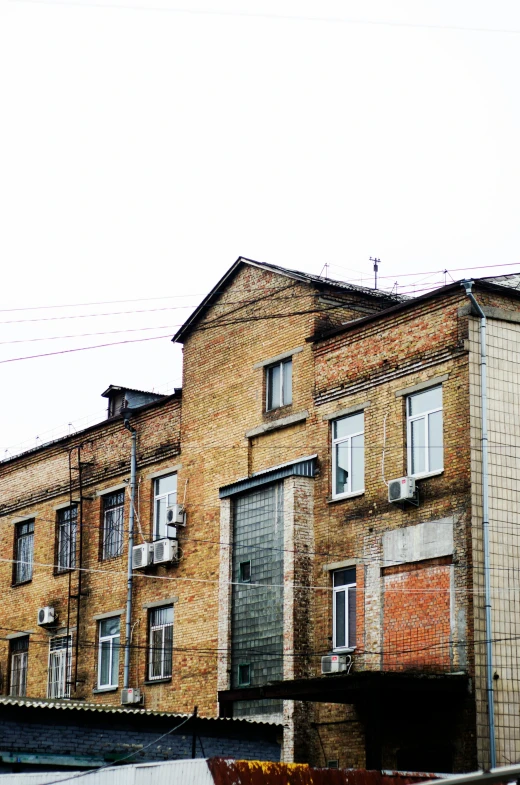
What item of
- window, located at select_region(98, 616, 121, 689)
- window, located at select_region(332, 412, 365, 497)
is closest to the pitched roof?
window, located at select_region(332, 412, 365, 497)

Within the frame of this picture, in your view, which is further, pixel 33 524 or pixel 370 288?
pixel 33 524

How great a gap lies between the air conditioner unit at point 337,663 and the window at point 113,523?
8.82 meters

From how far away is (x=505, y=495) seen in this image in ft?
73.1

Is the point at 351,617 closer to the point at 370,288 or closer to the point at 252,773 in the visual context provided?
the point at 370,288

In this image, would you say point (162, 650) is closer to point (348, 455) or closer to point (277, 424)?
point (277, 424)

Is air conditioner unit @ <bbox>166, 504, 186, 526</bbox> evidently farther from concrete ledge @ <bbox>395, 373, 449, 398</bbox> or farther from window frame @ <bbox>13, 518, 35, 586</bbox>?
concrete ledge @ <bbox>395, 373, 449, 398</bbox>

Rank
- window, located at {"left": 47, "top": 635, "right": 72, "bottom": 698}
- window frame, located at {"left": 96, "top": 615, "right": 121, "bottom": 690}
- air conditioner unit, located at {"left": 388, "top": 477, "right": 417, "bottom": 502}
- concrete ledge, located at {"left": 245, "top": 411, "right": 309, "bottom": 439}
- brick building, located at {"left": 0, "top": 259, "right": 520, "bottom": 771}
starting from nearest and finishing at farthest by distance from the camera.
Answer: brick building, located at {"left": 0, "top": 259, "right": 520, "bottom": 771}, air conditioner unit, located at {"left": 388, "top": 477, "right": 417, "bottom": 502}, concrete ledge, located at {"left": 245, "top": 411, "right": 309, "bottom": 439}, window frame, located at {"left": 96, "top": 615, "right": 121, "bottom": 690}, window, located at {"left": 47, "top": 635, "right": 72, "bottom": 698}

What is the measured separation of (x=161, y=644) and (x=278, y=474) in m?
5.87

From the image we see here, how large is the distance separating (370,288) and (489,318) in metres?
5.17

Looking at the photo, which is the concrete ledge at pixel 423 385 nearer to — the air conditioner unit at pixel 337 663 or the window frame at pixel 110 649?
the air conditioner unit at pixel 337 663

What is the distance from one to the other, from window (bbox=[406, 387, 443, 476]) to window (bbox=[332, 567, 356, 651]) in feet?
8.75

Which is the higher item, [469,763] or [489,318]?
[489,318]

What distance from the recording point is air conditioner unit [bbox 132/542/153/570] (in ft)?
96.2

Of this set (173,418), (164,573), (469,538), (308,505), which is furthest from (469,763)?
(173,418)
